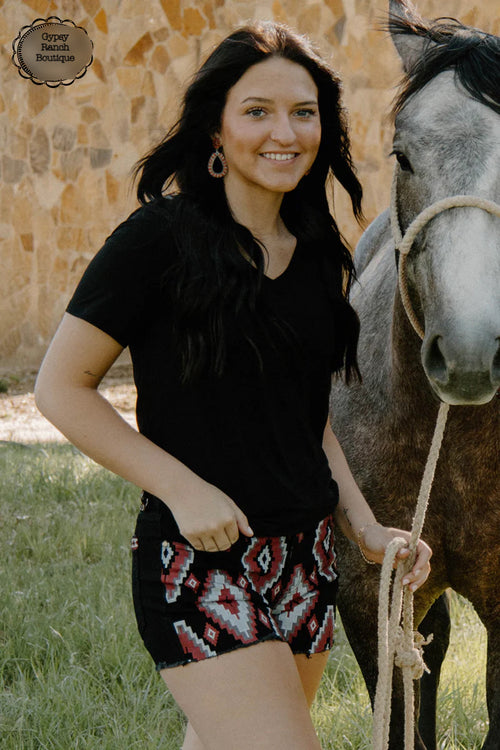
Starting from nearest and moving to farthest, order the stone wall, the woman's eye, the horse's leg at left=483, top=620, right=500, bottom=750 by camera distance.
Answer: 1. the woman's eye
2. the horse's leg at left=483, top=620, right=500, bottom=750
3. the stone wall

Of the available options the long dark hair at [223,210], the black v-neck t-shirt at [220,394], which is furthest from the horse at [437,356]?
the black v-neck t-shirt at [220,394]

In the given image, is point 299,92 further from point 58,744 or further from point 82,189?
point 82,189

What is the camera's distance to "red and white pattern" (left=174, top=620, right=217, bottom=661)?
5.11 feet

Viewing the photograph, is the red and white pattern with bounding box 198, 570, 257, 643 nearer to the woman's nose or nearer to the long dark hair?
the long dark hair

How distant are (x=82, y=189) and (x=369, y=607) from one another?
23.3 feet

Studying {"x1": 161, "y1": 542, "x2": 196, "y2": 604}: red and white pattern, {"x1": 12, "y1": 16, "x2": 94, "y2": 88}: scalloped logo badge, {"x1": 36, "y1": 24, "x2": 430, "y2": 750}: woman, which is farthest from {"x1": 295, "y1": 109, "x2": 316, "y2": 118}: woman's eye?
{"x1": 12, "y1": 16, "x2": 94, "y2": 88}: scalloped logo badge

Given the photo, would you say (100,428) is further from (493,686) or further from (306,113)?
(493,686)

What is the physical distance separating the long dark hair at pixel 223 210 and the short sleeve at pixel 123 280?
0.04 meters

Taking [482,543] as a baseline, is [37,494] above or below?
below

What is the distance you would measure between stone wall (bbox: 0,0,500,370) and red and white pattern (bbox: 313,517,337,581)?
7.15 meters

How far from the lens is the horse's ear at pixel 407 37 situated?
2127mm

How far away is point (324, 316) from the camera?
6.11ft

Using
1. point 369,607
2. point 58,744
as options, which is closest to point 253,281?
point 369,607

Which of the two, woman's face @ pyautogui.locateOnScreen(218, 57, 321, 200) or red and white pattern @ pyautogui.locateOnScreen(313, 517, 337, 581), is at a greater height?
woman's face @ pyautogui.locateOnScreen(218, 57, 321, 200)
